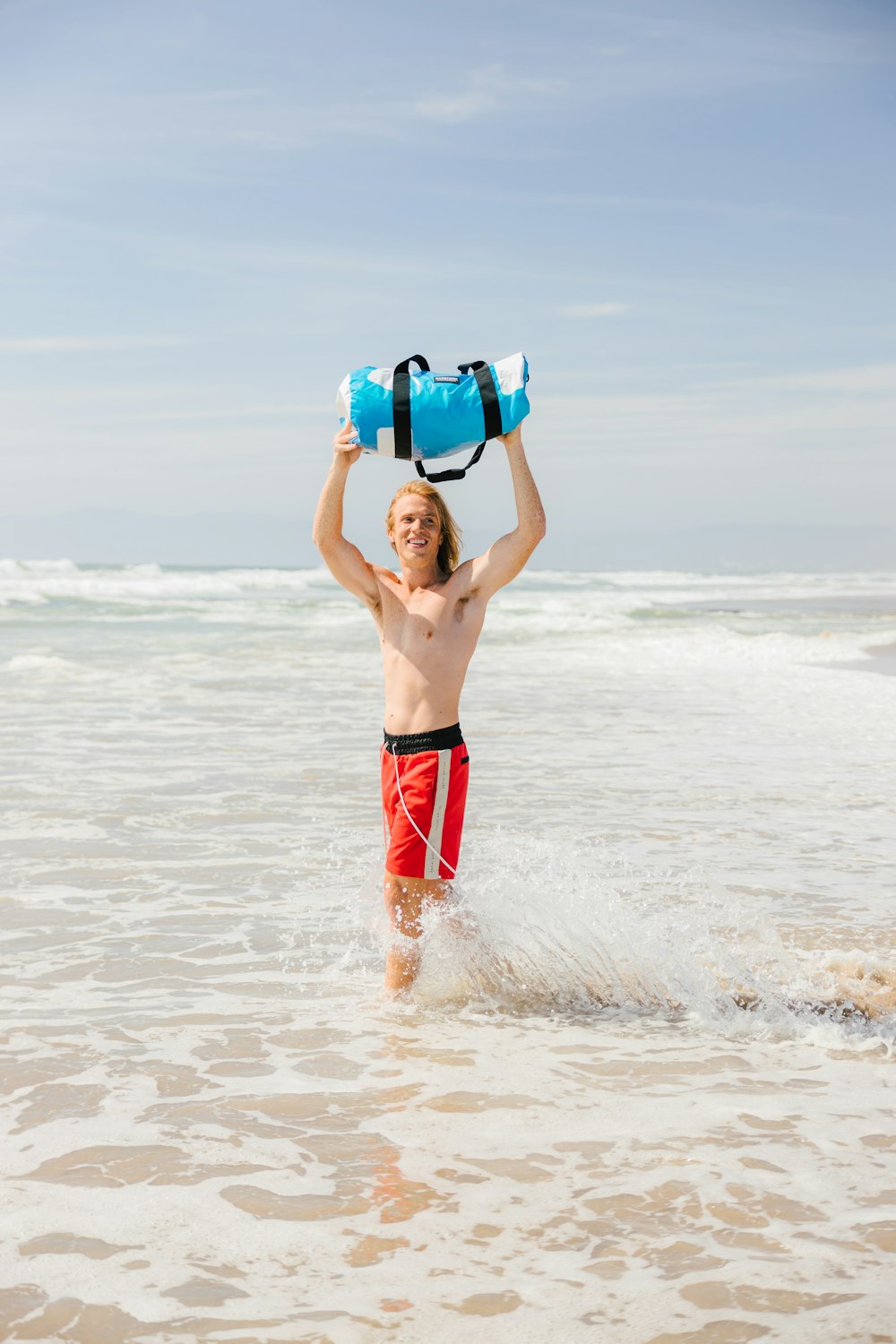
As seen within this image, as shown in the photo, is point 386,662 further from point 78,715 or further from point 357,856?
point 78,715

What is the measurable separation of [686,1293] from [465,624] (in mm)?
2506

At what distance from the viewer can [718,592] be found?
56531mm

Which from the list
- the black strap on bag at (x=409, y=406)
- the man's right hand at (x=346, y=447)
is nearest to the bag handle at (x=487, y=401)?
the black strap on bag at (x=409, y=406)

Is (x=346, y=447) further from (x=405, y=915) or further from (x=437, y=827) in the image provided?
(x=405, y=915)

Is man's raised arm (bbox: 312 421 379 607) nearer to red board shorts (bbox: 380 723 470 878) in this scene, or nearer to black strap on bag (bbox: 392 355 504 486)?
black strap on bag (bbox: 392 355 504 486)

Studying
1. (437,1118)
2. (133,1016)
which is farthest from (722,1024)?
(133,1016)

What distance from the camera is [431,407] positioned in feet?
14.0

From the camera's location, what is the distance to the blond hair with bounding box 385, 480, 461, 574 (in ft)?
15.2

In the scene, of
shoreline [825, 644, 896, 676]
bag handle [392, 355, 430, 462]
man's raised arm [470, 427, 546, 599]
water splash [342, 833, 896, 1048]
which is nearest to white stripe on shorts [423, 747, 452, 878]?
water splash [342, 833, 896, 1048]

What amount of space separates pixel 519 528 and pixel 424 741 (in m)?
0.86

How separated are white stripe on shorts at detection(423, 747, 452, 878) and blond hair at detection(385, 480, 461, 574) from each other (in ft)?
2.76

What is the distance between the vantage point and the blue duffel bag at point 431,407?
13.9 feet

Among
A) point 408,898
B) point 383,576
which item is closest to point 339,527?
point 383,576

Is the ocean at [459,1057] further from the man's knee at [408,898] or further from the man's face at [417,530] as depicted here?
the man's face at [417,530]
